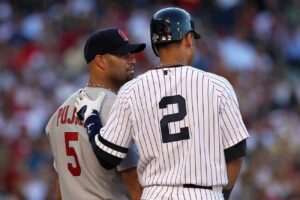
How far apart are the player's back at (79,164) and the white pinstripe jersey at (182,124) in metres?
0.42

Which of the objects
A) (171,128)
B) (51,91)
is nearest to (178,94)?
(171,128)

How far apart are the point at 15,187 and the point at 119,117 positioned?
6.66 metres

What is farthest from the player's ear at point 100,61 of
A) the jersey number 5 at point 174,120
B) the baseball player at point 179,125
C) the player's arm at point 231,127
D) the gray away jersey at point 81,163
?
the player's arm at point 231,127

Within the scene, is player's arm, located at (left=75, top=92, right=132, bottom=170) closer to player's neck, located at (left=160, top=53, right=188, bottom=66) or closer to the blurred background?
player's neck, located at (left=160, top=53, right=188, bottom=66)

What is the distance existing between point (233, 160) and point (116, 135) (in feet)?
1.90

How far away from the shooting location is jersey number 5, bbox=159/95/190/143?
15.3 ft

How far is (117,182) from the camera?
17.2 feet

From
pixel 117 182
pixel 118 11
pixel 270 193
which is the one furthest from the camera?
pixel 118 11

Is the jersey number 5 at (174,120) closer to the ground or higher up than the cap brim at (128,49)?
closer to the ground

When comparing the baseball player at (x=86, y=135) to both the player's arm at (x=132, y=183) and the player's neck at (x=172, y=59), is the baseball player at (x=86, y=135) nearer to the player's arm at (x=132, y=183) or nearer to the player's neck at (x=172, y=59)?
the player's arm at (x=132, y=183)

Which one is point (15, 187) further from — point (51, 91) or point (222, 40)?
point (222, 40)

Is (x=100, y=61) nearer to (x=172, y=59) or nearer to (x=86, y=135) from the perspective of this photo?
(x=86, y=135)

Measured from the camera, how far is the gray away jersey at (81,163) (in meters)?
5.20

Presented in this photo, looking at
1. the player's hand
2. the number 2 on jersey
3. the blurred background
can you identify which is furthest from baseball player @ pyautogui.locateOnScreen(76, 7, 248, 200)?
the blurred background
